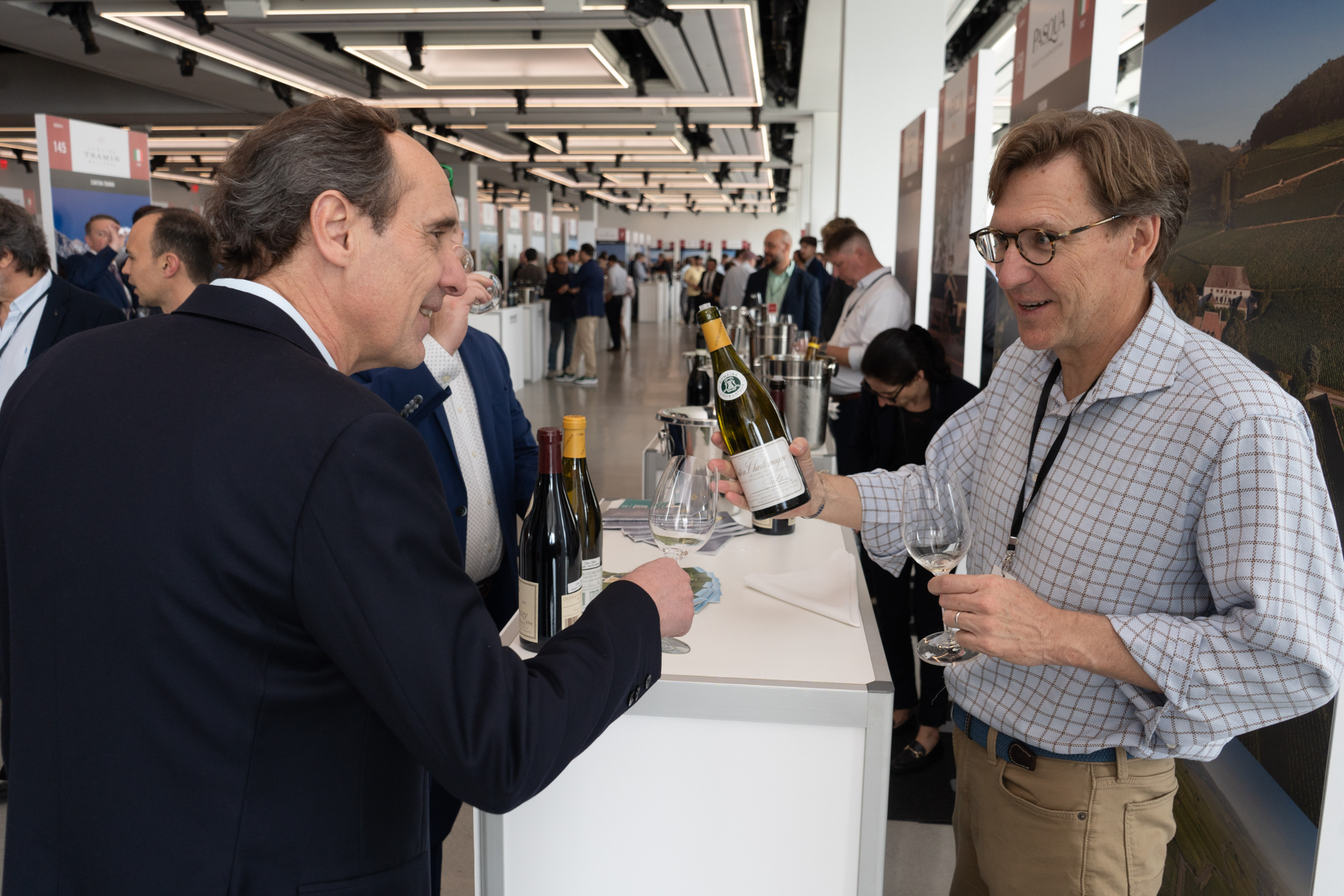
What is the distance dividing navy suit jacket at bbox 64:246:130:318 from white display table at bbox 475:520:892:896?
225 inches

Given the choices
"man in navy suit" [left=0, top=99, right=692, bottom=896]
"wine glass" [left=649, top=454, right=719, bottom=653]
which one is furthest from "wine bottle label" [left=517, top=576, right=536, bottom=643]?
"man in navy suit" [left=0, top=99, right=692, bottom=896]

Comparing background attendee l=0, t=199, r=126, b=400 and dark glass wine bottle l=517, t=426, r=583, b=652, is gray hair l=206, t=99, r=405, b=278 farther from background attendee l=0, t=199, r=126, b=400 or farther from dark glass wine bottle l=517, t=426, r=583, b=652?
background attendee l=0, t=199, r=126, b=400

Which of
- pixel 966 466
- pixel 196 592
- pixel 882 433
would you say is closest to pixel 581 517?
pixel 966 466

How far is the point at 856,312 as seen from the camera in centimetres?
464

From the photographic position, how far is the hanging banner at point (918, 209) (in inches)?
180

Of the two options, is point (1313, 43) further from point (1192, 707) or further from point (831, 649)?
point (831, 649)

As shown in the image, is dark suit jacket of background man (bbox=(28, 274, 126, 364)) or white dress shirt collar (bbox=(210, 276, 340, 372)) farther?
dark suit jacket of background man (bbox=(28, 274, 126, 364))

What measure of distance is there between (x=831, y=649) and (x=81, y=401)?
1.15 meters

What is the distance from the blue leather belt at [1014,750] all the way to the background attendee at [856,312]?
9.97 ft

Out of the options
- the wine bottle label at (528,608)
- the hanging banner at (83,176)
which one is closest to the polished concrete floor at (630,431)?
the wine bottle label at (528,608)

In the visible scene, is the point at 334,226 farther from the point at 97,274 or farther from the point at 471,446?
the point at 97,274

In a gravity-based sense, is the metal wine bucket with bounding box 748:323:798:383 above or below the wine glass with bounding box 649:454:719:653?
above

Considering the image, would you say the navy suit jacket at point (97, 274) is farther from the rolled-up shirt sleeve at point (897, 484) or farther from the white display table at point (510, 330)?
the rolled-up shirt sleeve at point (897, 484)

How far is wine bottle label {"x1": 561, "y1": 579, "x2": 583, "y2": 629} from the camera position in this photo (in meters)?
1.41
